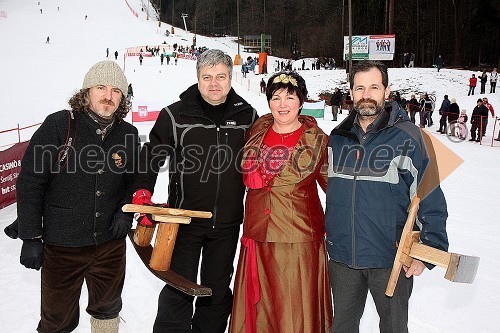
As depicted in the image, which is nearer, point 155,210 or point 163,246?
point 155,210

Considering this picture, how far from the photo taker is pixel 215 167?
2898 millimetres

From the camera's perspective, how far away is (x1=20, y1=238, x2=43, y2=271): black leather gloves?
8.47ft

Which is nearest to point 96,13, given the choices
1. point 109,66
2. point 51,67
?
point 51,67

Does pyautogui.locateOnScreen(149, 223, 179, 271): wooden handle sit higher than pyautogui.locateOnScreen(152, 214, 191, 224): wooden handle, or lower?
lower

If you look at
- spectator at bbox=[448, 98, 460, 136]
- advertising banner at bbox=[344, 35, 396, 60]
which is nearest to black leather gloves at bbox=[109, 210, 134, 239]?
spectator at bbox=[448, 98, 460, 136]

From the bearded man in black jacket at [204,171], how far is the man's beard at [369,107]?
831 millimetres

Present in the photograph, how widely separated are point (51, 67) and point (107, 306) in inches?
1285

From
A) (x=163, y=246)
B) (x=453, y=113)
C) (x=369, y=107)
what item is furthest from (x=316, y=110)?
(x=163, y=246)

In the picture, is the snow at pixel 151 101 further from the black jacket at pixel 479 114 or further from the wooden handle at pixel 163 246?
the wooden handle at pixel 163 246

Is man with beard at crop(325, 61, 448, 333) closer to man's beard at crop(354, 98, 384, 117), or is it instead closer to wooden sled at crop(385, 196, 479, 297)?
man's beard at crop(354, 98, 384, 117)

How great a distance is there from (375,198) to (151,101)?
2142cm

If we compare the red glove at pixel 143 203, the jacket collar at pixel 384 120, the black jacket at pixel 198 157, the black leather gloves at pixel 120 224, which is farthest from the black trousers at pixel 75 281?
the jacket collar at pixel 384 120

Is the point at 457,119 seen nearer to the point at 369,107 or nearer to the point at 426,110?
the point at 426,110

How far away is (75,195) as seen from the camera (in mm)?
2693
